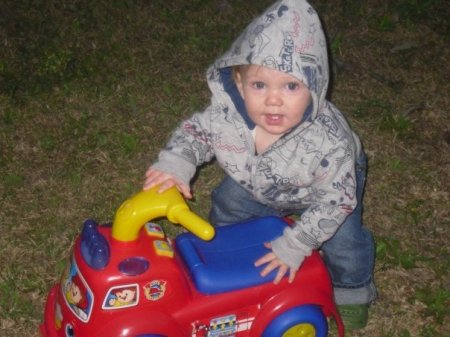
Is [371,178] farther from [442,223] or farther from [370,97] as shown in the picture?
[370,97]

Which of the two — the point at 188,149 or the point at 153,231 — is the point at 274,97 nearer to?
the point at 188,149

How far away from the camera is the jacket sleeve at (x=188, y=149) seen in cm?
219

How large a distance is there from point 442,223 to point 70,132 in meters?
1.85

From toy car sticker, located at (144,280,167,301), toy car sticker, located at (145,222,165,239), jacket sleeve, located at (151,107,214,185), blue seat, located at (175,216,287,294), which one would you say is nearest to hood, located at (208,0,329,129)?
jacket sleeve, located at (151,107,214,185)

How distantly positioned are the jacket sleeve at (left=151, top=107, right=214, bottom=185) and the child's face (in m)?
0.25

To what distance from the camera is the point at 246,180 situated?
7.99 ft

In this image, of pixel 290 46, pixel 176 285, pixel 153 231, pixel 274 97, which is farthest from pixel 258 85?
pixel 176 285

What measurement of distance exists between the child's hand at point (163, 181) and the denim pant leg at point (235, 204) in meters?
0.51

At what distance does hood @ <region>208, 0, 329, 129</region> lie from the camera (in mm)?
2008

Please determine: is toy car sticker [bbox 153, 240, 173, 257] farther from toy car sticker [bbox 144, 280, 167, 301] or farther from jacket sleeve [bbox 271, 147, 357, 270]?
jacket sleeve [bbox 271, 147, 357, 270]

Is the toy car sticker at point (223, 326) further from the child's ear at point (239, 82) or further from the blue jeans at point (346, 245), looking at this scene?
the child's ear at point (239, 82)

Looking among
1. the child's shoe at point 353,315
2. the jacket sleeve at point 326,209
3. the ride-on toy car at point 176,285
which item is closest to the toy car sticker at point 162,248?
the ride-on toy car at point 176,285


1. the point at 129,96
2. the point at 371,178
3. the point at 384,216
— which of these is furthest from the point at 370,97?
the point at 129,96

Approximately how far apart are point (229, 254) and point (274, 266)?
15cm
